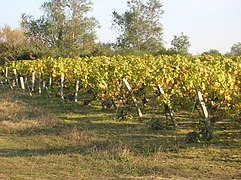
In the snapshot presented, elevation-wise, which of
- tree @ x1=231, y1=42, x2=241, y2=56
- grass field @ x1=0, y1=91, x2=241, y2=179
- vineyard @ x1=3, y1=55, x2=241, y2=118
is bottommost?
grass field @ x1=0, y1=91, x2=241, y2=179

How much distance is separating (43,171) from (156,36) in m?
40.1

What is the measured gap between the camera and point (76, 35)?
3884 cm

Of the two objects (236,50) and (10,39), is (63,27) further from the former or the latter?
(236,50)

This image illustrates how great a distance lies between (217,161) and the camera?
570 centimetres

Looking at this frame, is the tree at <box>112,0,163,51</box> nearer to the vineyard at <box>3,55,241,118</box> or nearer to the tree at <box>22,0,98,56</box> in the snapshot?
the tree at <box>22,0,98,56</box>

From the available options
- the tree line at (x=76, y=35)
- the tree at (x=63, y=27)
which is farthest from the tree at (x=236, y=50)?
the tree at (x=63, y=27)

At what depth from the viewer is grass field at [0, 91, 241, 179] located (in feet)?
17.4

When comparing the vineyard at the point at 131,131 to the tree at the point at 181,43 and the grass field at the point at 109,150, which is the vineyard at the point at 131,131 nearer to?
the grass field at the point at 109,150

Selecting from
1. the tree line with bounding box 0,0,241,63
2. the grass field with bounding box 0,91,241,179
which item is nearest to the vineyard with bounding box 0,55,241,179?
the grass field with bounding box 0,91,241,179

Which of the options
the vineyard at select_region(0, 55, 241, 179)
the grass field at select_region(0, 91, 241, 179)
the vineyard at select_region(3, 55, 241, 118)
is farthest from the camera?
the vineyard at select_region(3, 55, 241, 118)

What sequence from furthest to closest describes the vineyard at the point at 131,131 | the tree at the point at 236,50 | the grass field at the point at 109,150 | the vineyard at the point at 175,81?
the tree at the point at 236,50, the vineyard at the point at 175,81, the vineyard at the point at 131,131, the grass field at the point at 109,150

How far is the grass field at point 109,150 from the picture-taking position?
5301 millimetres

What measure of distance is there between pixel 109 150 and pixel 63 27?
34.1 metres

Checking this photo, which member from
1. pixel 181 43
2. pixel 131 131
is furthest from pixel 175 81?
pixel 181 43
